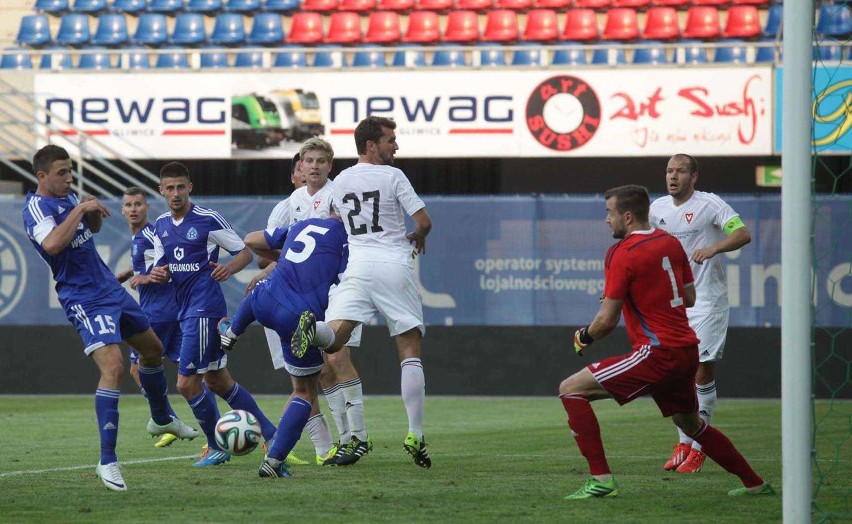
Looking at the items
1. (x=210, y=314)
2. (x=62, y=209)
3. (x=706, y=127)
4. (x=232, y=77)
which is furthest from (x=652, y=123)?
(x=62, y=209)

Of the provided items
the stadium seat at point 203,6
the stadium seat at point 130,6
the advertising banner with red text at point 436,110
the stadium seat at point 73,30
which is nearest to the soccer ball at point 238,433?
the advertising banner with red text at point 436,110

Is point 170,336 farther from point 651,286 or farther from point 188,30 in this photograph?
point 188,30

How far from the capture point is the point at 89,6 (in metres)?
23.4

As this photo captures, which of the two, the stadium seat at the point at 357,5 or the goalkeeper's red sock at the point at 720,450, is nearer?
the goalkeeper's red sock at the point at 720,450

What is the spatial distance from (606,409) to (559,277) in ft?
6.93

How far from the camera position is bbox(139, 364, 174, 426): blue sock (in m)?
8.91

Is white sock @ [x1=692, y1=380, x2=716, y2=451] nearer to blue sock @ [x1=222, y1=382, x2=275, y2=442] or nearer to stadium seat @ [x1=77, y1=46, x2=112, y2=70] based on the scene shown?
blue sock @ [x1=222, y1=382, x2=275, y2=442]

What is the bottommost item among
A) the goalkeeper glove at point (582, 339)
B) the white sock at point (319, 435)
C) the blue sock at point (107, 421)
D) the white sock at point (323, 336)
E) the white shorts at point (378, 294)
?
the white sock at point (319, 435)

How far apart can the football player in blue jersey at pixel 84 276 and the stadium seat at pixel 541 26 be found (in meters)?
Answer: 15.1

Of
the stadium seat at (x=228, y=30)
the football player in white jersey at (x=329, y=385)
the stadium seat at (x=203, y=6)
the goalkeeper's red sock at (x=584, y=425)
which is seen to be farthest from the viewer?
the stadium seat at (x=203, y=6)

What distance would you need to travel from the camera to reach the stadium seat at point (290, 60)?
71.1 feet

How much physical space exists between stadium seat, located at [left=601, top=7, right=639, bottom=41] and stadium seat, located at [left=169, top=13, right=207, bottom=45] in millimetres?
6959

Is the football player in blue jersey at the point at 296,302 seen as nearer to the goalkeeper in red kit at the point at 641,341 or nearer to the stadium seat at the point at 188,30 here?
the goalkeeper in red kit at the point at 641,341

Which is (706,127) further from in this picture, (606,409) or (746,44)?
(606,409)
